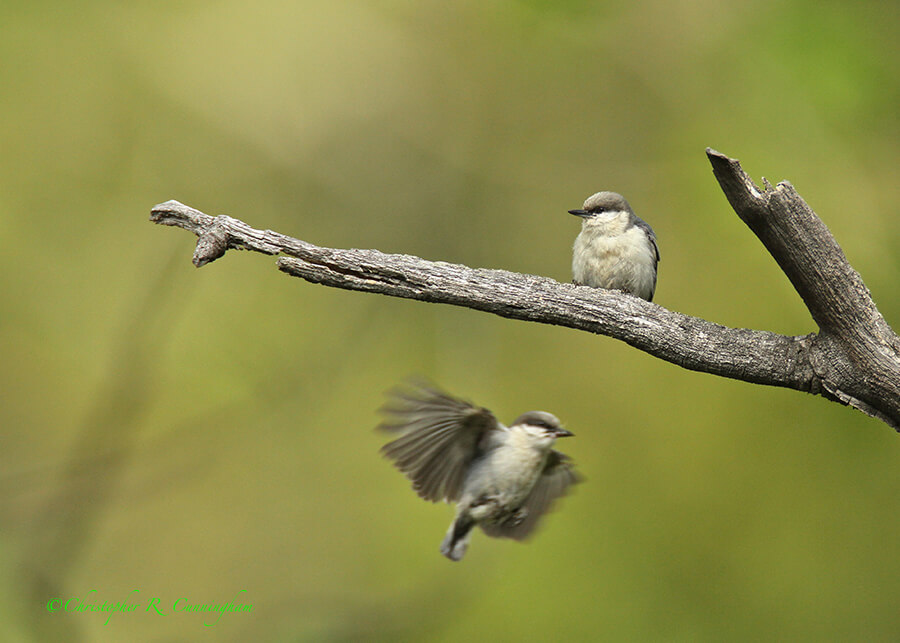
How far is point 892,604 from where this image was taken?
5359 mm

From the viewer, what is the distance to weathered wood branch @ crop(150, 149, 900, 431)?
7.23ft

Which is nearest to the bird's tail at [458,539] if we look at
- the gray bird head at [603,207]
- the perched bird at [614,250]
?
the perched bird at [614,250]

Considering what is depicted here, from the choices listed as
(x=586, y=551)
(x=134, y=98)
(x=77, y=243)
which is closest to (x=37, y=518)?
(x=77, y=243)

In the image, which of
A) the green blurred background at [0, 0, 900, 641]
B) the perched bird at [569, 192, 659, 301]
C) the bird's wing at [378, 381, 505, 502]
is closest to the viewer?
the bird's wing at [378, 381, 505, 502]

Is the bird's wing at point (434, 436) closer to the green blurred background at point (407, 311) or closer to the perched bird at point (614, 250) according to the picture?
the perched bird at point (614, 250)

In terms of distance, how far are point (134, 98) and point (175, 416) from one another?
247 cm

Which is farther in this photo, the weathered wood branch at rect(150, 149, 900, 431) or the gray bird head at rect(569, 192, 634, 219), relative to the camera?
the gray bird head at rect(569, 192, 634, 219)

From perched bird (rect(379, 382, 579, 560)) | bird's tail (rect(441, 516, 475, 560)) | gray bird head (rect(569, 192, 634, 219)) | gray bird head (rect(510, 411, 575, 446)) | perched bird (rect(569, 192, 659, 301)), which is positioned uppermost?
gray bird head (rect(569, 192, 634, 219))

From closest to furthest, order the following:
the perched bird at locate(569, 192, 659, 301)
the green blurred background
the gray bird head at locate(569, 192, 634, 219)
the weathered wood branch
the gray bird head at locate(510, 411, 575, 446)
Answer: the weathered wood branch < the gray bird head at locate(510, 411, 575, 446) < the perched bird at locate(569, 192, 659, 301) < the gray bird head at locate(569, 192, 634, 219) < the green blurred background

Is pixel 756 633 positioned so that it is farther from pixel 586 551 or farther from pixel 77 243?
pixel 77 243

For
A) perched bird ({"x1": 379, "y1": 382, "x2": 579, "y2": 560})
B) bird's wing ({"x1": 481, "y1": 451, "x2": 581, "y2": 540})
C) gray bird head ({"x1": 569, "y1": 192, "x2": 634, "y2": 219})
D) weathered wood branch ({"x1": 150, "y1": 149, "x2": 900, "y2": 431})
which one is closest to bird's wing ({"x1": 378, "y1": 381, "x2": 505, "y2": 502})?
perched bird ({"x1": 379, "y1": 382, "x2": 579, "y2": 560})

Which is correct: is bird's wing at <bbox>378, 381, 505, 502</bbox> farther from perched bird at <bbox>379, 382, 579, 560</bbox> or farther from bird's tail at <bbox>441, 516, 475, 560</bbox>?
bird's tail at <bbox>441, 516, 475, 560</bbox>

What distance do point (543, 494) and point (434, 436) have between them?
613 mm

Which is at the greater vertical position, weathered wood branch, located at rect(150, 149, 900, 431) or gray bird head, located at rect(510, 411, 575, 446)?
weathered wood branch, located at rect(150, 149, 900, 431)
